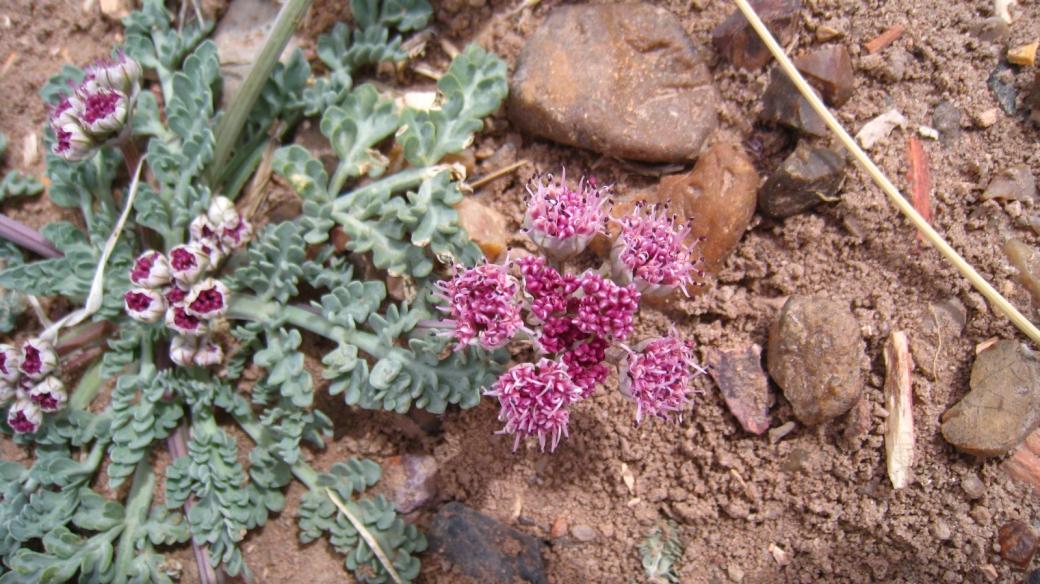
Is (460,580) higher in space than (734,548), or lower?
lower

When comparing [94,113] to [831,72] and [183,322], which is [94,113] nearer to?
[183,322]

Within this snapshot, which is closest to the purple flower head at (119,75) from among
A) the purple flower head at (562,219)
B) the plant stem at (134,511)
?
the plant stem at (134,511)

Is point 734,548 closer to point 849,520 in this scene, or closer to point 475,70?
point 849,520

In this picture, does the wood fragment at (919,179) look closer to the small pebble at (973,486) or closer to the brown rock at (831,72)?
the brown rock at (831,72)

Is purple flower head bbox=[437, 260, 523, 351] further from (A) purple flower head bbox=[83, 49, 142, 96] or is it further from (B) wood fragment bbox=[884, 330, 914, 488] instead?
(A) purple flower head bbox=[83, 49, 142, 96]

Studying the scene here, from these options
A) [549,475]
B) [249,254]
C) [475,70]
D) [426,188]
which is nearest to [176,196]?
[249,254]

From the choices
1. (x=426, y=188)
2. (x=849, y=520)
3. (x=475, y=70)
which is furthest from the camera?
(x=475, y=70)

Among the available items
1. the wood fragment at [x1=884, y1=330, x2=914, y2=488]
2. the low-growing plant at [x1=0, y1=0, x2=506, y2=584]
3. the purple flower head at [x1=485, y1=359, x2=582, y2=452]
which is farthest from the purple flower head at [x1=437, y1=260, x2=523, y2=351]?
the wood fragment at [x1=884, y1=330, x2=914, y2=488]
